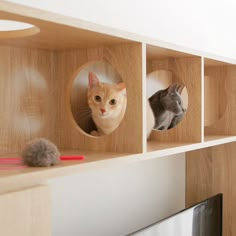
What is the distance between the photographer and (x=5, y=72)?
111 cm

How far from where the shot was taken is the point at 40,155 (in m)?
0.88

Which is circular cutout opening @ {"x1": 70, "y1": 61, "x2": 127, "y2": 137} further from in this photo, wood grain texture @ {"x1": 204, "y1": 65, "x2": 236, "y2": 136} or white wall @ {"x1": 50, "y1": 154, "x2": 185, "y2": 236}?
wood grain texture @ {"x1": 204, "y1": 65, "x2": 236, "y2": 136}

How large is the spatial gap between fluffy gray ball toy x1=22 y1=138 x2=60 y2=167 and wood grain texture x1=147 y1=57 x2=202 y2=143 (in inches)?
28.1

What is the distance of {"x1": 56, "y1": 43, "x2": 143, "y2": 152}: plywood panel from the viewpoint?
115 cm

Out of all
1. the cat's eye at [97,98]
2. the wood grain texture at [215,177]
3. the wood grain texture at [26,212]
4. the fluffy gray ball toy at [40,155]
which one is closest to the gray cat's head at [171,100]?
the cat's eye at [97,98]

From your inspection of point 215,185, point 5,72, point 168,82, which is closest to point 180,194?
point 215,185

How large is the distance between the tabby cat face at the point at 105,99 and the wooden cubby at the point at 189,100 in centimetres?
27

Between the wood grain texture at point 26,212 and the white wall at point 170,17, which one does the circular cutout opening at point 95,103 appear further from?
the wood grain texture at point 26,212

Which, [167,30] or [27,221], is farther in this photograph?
[167,30]

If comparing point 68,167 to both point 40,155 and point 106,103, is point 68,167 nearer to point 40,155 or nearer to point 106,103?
point 40,155

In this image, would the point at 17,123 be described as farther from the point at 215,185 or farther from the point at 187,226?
the point at 215,185

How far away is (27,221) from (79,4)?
0.90m

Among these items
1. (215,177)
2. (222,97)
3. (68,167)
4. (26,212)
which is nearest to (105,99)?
(68,167)

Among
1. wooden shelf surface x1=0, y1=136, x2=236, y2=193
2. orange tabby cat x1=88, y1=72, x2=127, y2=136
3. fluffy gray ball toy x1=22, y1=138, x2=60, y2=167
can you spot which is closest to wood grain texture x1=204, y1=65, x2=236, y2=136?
wooden shelf surface x1=0, y1=136, x2=236, y2=193
